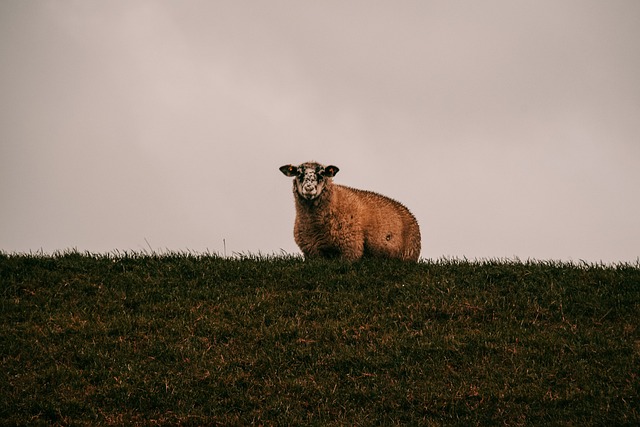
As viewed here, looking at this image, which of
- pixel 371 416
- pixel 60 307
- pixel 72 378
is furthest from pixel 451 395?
pixel 60 307

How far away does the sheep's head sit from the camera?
54.7 feet

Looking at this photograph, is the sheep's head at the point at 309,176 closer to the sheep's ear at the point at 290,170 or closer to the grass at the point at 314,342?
the sheep's ear at the point at 290,170

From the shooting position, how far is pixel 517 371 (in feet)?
35.3

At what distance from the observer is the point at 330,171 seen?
17.6 metres

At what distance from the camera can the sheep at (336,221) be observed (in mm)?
16828

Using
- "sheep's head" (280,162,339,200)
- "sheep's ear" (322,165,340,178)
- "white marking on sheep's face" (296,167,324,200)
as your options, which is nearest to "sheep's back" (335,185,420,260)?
"sheep's ear" (322,165,340,178)

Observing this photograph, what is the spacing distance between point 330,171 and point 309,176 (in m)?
0.93

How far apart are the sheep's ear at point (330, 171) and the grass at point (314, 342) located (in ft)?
9.21

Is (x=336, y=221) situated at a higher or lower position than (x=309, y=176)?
lower

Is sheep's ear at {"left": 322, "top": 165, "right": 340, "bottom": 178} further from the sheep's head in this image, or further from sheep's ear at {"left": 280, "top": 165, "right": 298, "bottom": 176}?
sheep's ear at {"left": 280, "top": 165, "right": 298, "bottom": 176}

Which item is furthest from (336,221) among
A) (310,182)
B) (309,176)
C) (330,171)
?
(330,171)

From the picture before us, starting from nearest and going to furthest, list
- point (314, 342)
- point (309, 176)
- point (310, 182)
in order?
point (314, 342)
point (310, 182)
point (309, 176)

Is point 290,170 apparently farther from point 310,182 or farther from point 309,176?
point 310,182

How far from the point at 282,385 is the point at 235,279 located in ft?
15.3
